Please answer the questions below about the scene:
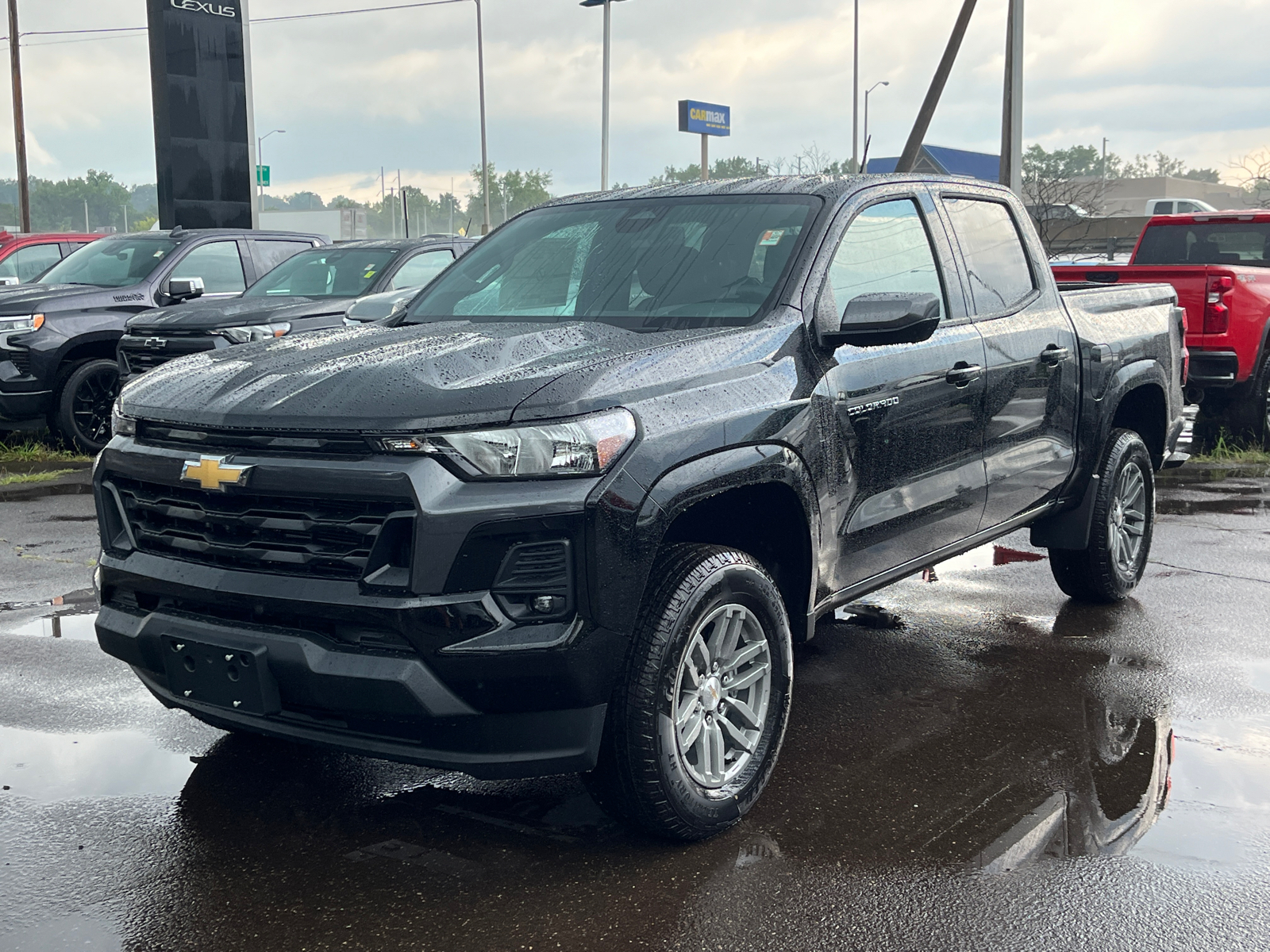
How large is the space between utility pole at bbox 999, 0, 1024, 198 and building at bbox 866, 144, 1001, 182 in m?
32.2

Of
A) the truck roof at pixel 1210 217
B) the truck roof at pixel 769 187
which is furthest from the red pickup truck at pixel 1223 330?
the truck roof at pixel 769 187

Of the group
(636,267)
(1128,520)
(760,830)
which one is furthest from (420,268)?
(760,830)

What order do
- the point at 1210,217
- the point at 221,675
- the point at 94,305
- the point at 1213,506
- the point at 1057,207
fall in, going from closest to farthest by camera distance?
the point at 221,675 < the point at 1213,506 < the point at 94,305 < the point at 1210,217 < the point at 1057,207

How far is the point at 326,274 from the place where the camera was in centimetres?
1152

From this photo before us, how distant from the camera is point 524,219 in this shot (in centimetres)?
525

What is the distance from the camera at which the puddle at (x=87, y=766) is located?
3.98m

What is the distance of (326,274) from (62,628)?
6.25 m

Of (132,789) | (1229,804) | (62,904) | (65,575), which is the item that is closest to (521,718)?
(62,904)

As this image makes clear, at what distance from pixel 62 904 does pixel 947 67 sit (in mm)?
15097

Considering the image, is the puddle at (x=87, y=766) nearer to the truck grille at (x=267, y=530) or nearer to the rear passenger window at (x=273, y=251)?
the truck grille at (x=267, y=530)

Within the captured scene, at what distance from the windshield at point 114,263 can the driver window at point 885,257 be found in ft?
28.6

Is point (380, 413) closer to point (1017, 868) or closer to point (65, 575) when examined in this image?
point (1017, 868)

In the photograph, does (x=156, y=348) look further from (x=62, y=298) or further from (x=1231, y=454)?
(x=1231, y=454)

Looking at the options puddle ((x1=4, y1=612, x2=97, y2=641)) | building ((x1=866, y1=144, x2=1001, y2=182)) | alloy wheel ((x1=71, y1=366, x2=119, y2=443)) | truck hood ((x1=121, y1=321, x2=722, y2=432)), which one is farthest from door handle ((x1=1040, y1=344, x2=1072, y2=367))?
building ((x1=866, y1=144, x2=1001, y2=182))
